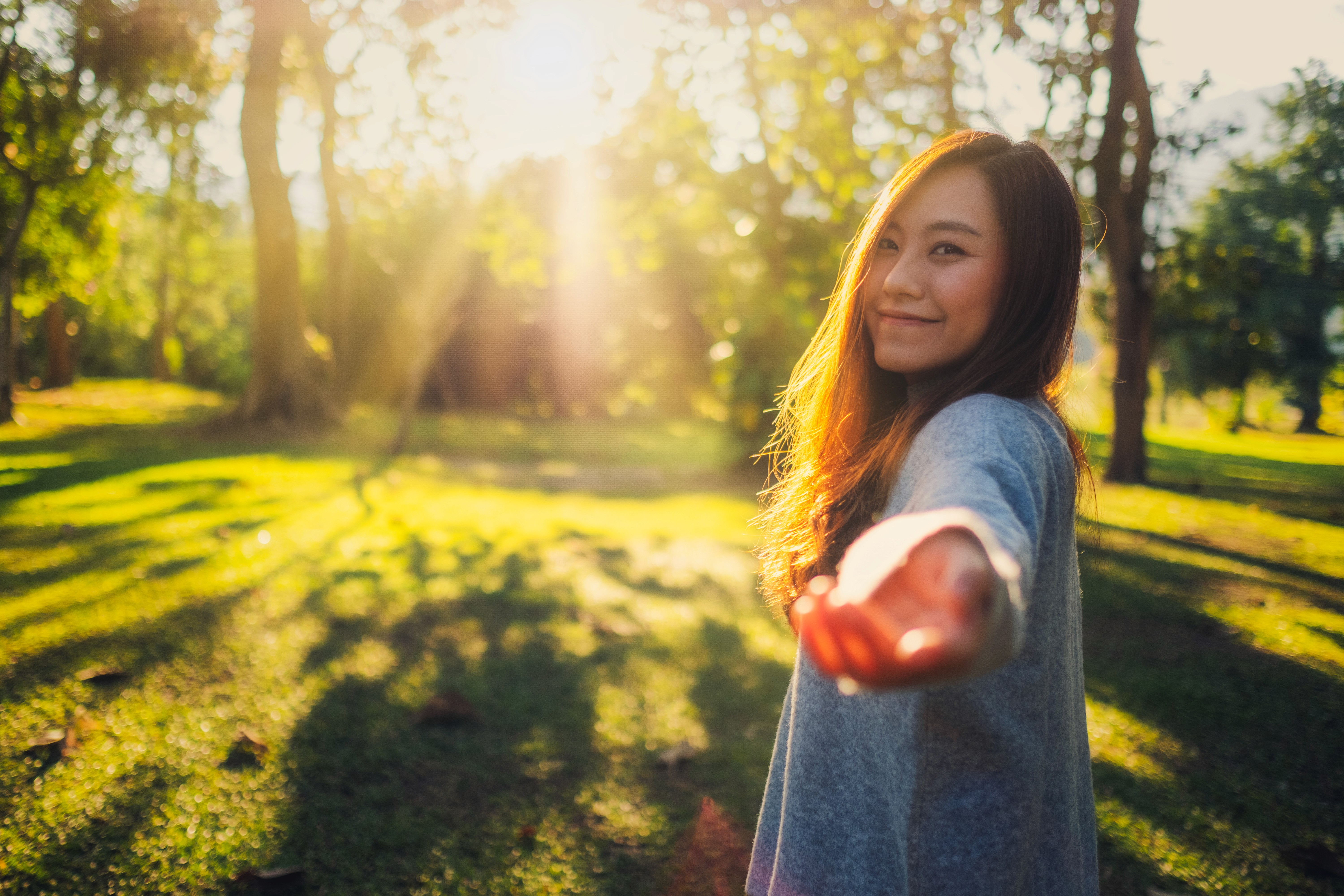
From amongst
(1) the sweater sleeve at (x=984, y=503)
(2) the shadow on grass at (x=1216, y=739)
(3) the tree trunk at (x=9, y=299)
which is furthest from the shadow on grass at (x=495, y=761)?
(3) the tree trunk at (x=9, y=299)

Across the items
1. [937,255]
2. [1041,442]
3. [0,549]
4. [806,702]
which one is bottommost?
[0,549]

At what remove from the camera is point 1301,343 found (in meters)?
28.8

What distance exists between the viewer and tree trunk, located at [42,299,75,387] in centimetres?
2441

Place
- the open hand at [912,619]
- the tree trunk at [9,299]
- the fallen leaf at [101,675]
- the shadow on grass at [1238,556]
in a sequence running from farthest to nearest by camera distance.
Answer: the tree trunk at [9,299]
the shadow on grass at [1238,556]
the fallen leaf at [101,675]
the open hand at [912,619]

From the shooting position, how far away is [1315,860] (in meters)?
2.58

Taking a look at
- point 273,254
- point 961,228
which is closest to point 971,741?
point 961,228

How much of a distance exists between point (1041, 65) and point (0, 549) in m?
10.1

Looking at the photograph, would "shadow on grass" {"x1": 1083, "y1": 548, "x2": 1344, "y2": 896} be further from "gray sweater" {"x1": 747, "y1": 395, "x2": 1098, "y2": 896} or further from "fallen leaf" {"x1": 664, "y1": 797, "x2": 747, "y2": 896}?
"fallen leaf" {"x1": 664, "y1": 797, "x2": 747, "y2": 896}

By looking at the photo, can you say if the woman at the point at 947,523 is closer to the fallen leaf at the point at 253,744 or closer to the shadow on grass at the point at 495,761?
the shadow on grass at the point at 495,761

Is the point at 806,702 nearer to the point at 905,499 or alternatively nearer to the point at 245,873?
the point at 905,499

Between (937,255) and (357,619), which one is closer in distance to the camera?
(937,255)

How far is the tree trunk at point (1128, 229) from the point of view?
7824mm

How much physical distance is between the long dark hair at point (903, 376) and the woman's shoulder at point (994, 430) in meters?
0.06

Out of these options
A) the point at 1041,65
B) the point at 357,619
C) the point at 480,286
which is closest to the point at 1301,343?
the point at 1041,65
